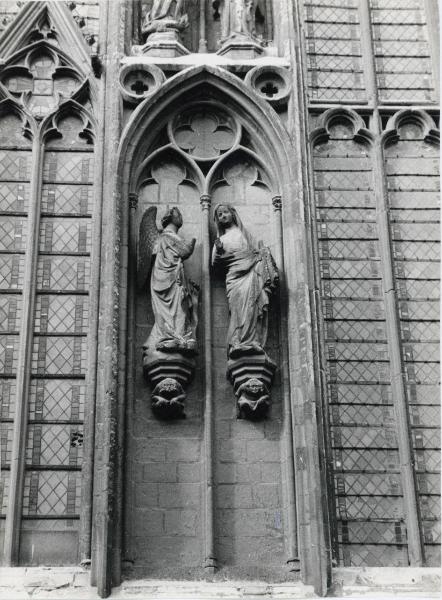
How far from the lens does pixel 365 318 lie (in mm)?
13688

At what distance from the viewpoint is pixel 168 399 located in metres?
12.8

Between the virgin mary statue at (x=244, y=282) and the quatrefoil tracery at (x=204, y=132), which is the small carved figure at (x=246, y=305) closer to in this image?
the virgin mary statue at (x=244, y=282)

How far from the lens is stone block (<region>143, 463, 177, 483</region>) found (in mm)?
12594


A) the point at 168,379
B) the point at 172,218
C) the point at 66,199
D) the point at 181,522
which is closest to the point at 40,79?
the point at 66,199

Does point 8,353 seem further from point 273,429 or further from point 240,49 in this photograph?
point 240,49

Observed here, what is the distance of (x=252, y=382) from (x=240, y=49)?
405cm

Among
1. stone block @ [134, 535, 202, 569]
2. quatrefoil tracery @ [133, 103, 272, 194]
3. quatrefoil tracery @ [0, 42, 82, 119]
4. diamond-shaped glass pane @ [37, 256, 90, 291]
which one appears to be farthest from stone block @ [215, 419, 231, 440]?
quatrefoil tracery @ [0, 42, 82, 119]

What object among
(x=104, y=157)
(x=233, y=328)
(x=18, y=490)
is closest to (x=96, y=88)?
(x=104, y=157)

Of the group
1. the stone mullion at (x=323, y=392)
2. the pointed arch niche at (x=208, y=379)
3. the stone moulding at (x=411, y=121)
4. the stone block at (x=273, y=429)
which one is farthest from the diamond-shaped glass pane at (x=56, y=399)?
the stone moulding at (x=411, y=121)

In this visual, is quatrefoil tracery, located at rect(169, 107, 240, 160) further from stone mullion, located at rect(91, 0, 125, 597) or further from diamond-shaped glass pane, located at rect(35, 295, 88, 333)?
diamond-shaped glass pane, located at rect(35, 295, 88, 333)

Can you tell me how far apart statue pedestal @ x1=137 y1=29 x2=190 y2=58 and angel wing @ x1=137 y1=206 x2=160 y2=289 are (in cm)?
197

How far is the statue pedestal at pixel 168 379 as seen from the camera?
12.8 metres

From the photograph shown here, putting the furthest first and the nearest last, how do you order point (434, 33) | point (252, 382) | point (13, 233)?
1. point (434, 33)
2. point (13, 233)
3. point (252, 382)

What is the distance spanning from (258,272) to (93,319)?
1.68 metres
